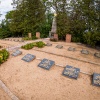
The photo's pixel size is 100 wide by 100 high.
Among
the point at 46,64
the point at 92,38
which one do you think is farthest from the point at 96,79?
the point at 92,38

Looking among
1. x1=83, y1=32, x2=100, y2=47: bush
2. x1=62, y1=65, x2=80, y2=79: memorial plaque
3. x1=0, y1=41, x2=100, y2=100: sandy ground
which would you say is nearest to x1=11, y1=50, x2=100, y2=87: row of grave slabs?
x1=62, y1=65, x2=80, y2=79: memorial plaque

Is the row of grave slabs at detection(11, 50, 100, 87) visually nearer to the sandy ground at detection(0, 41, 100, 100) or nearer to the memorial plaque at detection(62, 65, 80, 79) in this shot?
the memorial plaque at detection(62, 65, 80, 79)

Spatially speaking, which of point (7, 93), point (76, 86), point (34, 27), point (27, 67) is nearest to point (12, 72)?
point (27, 67)

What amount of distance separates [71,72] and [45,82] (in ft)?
6.15

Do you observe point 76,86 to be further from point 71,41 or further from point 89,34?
point 71,41

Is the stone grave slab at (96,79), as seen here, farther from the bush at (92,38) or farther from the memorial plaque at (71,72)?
the bush at (92,38)

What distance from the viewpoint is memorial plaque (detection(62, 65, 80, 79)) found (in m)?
7.40

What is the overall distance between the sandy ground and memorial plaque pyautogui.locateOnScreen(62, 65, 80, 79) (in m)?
0.24

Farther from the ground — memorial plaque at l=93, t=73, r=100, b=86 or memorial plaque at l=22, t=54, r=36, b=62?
memorial plaque at l=22, t=54, r=36, b=62

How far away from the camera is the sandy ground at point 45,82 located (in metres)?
6.03

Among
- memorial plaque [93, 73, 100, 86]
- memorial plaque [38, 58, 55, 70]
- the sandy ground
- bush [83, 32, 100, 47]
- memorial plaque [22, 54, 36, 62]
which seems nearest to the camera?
the sandy ground

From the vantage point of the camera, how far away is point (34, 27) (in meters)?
19.7

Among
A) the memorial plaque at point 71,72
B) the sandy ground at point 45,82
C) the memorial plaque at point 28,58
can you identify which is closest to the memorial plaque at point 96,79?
the sandy ground at point 45,82

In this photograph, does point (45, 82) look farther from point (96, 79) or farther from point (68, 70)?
point (96, 79)
